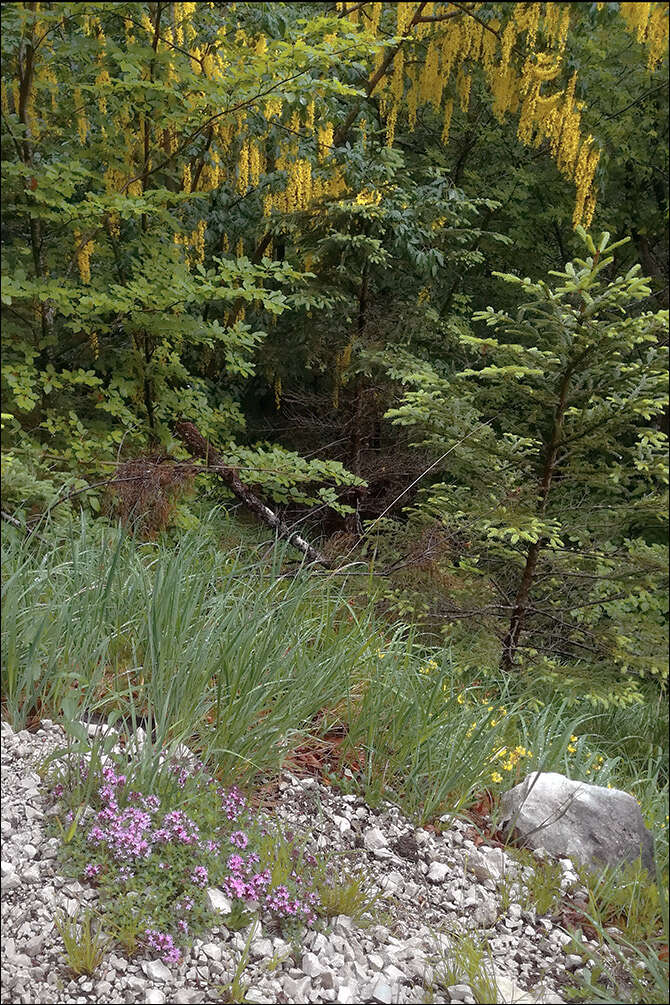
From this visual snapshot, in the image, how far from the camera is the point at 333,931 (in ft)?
7.61

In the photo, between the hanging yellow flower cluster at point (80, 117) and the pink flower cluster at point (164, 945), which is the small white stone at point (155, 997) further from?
the hanging yellow flower cluster at point (80, 117)

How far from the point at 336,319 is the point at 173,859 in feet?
18.0

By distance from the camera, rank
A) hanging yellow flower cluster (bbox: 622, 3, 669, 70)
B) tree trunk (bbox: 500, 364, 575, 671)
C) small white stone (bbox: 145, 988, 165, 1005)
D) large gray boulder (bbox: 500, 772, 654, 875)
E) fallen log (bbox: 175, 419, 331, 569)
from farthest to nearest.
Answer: hanging yellow flower cluster (bbox: 622, 3, 669, 70)
fallen log (bbox: 175, 419, 331, 569)
tree trunk (bbox: 500, 364, 575, 671)
large gray boulder (bbox: 500, 772, 654, 875)
small white stone (bbox: 145, 988, 165, 1005)

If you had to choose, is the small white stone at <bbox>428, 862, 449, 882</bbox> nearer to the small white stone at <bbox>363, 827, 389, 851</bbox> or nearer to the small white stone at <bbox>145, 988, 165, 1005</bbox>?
the small white stone at <bbox>363, 827, 389, 851</bbox>

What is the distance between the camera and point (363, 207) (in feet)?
19.7

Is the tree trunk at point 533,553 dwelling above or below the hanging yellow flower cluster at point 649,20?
below

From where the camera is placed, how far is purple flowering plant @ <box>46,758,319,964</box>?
7.04 ft

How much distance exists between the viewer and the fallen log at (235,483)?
5.16m

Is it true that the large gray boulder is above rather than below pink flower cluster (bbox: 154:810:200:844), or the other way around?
below

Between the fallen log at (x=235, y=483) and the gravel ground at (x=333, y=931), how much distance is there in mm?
2382

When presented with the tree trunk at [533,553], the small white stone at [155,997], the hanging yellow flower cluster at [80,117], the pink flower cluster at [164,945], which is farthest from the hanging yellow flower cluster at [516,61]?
the small white stone at [155,997]

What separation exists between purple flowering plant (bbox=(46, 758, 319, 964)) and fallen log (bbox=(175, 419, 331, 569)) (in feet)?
8.51

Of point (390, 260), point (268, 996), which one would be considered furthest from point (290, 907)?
point (390, 260)

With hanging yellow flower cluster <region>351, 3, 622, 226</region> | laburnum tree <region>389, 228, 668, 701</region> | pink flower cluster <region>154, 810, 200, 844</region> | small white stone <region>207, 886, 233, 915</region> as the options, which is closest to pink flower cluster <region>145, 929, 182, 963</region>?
A: small white stone <region>207, 886, 233, 915</region>
